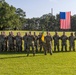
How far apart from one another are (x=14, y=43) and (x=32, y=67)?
899cm

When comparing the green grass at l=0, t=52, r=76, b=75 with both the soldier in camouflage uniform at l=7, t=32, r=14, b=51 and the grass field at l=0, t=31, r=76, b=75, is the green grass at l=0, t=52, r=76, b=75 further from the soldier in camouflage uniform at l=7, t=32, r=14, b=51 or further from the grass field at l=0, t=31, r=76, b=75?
the soldier in camouflage uniform at l=7, t=32, r=14, b=51

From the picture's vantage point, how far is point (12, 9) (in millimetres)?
109938

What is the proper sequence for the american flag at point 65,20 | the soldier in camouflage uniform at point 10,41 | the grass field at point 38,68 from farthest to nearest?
the soldier in camouflage uniform at point 10,41
the american flag at point 65,20
the grass field at point 38,68

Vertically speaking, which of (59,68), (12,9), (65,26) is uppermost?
(12,9)

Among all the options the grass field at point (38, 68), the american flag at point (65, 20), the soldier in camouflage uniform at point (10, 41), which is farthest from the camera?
the soldier in camouflage uniform at point (10, 41)

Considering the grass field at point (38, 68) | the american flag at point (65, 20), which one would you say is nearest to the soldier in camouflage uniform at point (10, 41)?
the american flag at point (65, 20)

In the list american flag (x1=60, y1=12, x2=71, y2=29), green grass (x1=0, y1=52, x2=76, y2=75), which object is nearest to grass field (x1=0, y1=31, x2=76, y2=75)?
green grass (x1=0, y1=52, x2=76, y2=75)

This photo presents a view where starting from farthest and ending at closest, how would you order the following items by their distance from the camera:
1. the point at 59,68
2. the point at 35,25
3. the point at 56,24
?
the point at 35,25
the point at 56,24
the point at 59,68

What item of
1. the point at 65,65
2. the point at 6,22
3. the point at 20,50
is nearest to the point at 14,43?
the point at 20,50

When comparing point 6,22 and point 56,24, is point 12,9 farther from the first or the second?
point 56,24

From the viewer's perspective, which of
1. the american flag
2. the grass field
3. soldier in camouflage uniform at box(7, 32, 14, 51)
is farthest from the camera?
soldier in camouflage uniform at box(7, 32, 14, 51)

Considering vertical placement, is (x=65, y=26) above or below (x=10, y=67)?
above

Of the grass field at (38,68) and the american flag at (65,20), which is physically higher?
the american flag at (65,20)

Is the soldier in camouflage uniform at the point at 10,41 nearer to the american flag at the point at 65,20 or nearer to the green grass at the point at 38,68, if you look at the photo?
the american flag at the point at 65,20
